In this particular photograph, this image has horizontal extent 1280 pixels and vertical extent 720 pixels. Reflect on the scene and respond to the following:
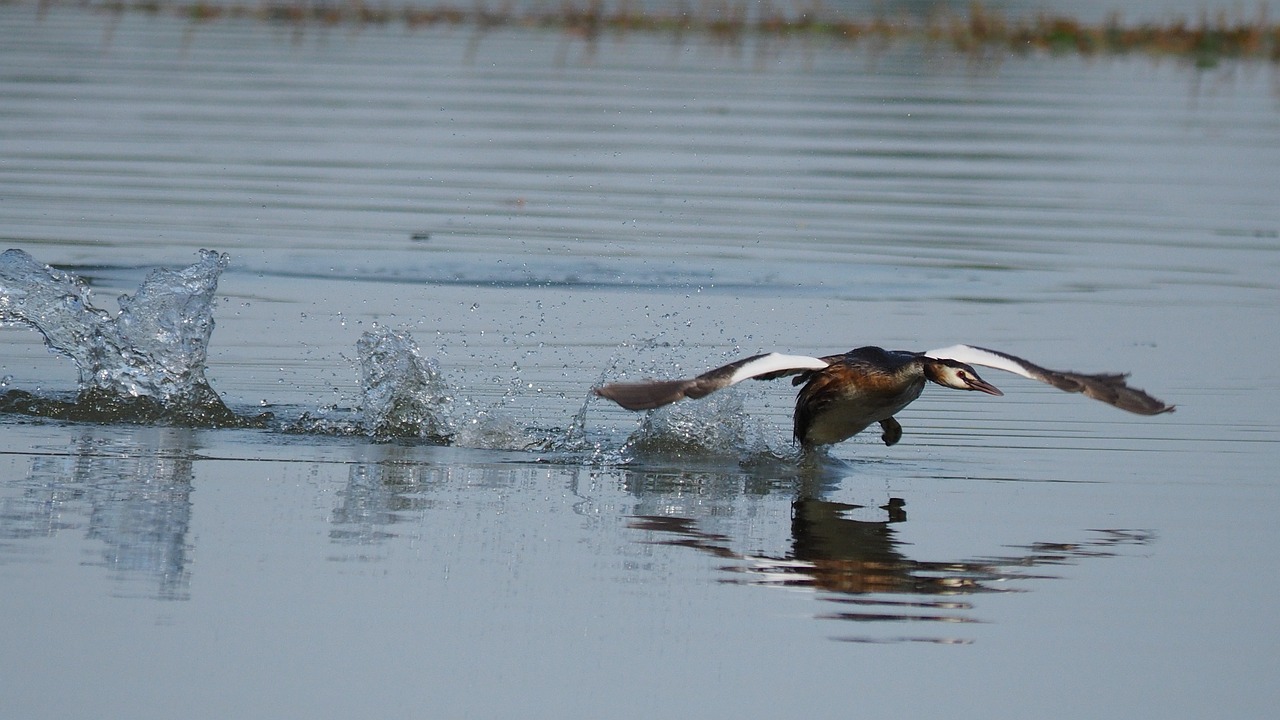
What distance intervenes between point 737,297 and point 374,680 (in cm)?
790

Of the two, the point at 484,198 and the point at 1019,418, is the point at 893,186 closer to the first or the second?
the point at 484,198

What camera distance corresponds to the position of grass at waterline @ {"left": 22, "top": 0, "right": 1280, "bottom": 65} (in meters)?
36.8

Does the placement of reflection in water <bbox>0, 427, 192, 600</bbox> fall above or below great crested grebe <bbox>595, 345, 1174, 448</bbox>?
below

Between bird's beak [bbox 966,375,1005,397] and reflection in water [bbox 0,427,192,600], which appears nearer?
reflection in water [bbox 0,427,192,600]

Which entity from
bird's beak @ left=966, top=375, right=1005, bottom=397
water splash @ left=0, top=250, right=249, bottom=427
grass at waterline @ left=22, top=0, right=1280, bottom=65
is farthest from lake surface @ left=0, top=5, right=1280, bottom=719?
grass at waterline @ left=22, top=0, right=1280, bottom=65

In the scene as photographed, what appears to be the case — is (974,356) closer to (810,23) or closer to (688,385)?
(688,385)

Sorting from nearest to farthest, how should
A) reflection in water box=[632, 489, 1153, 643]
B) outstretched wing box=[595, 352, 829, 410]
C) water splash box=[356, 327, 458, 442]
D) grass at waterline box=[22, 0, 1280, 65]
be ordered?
reflection in water box=[632, 489, 1153, 643] → outstretched wing box=[595, 352, 829, 410] → water splash box=[356, 327, 458, 442] → grass at waterline box=[22, 0, 1280, 65]

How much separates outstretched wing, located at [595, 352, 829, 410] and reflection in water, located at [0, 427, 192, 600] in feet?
5.52

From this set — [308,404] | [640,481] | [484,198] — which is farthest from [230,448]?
[484,198]

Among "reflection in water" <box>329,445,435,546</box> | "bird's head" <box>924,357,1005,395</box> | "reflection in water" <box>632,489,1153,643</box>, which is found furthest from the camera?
"bird's head" <box>924,357,1005,395</box>

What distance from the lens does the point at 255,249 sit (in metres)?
15.0

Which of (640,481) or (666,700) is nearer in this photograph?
(666,700)

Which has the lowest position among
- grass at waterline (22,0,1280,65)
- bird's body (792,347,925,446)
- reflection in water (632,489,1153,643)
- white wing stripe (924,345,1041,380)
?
reflection in water (632,489,1153,643)

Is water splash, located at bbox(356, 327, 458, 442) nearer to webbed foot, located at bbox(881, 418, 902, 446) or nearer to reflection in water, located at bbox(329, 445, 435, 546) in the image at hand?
reflection in water, located at bbox(329, 445, 435, 546)
